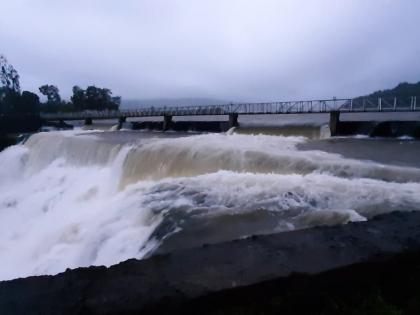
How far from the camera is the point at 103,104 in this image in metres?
74.1

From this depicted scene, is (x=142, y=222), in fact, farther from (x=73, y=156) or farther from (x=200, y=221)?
(x=73, y=156)

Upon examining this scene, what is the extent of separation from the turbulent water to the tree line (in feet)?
173

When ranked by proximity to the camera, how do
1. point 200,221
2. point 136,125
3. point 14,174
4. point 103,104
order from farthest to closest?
point 103,104 → point 136,125 → point 14,174 → point 200,221

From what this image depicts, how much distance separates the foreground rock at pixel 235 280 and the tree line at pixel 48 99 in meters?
64.5

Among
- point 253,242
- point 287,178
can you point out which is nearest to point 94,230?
point 287,178

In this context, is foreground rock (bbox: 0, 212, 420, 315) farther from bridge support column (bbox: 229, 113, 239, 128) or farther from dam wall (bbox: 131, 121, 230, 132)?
bridge support column (bbox: 229, 113, 239, 128)

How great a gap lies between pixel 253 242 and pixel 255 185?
18.2 ft

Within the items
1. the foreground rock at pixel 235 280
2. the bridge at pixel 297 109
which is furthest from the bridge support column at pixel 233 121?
the foreground rock at pixel 235 280

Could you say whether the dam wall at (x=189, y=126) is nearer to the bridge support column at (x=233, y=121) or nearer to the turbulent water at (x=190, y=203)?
the bridge support column at (x=233, y=121)

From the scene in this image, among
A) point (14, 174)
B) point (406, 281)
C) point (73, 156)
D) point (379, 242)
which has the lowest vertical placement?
point (14, 174)

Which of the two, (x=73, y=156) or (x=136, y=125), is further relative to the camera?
(x=136, y=125)

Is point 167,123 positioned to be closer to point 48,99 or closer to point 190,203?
point 190,203

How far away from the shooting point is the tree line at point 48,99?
60219 millimetres

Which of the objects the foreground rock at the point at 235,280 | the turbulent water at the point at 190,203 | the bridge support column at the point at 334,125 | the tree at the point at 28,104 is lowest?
the turbulent water at the point at 190,203
